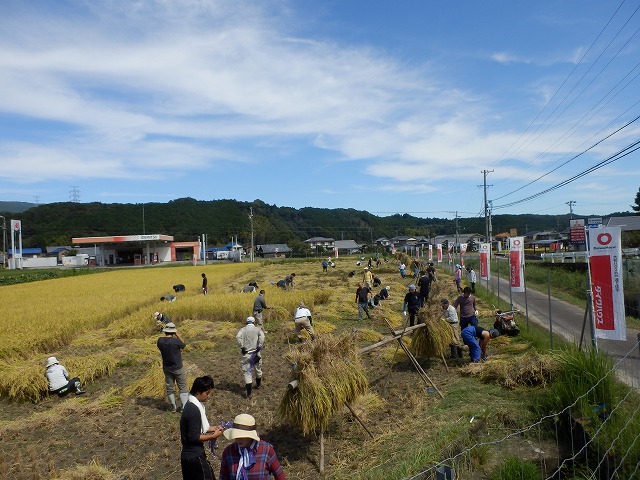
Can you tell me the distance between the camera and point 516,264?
42.8 ft

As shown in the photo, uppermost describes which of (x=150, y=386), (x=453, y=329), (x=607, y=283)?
(x=607, y=283)

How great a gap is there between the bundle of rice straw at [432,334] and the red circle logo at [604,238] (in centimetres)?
334

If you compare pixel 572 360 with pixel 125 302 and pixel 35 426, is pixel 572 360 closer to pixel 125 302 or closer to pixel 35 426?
pixel 35 426

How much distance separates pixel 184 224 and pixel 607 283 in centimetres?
11993

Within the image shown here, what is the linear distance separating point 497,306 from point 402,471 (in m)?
13.0

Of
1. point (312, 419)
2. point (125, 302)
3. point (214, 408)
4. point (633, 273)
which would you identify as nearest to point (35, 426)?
point (214, 408)

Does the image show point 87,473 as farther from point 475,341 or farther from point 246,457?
point 475,341

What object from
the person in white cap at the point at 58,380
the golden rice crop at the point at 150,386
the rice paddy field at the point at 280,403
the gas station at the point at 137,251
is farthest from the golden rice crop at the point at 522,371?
the gas station at the point at 137,251

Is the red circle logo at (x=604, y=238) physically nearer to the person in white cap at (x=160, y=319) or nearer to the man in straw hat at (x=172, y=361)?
the man in straw hat at (x=172, y=361)

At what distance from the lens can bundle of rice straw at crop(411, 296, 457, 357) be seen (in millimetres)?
9211

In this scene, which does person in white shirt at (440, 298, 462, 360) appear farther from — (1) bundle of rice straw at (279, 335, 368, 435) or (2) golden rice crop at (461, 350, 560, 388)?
(1) bundle of rice straw at (279, 335, 368, 435)

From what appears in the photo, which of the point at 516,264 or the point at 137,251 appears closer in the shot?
the point at 516,264

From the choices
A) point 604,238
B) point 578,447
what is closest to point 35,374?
point 578,447

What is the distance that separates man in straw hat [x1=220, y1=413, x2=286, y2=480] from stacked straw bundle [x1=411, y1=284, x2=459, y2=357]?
6269mm
